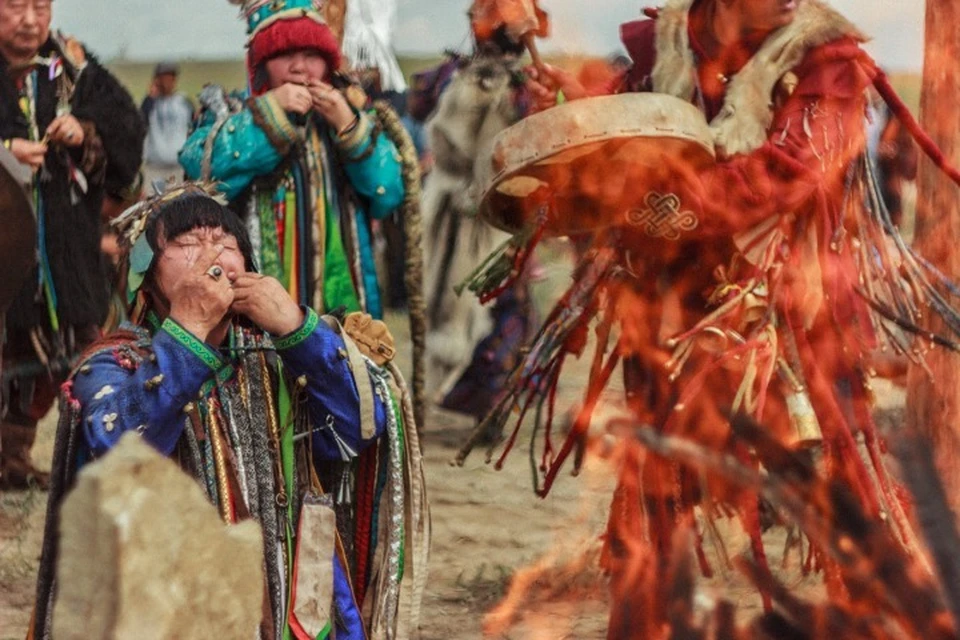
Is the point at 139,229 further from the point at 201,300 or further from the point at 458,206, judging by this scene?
the point at 458,206

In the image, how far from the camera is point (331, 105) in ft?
16.9

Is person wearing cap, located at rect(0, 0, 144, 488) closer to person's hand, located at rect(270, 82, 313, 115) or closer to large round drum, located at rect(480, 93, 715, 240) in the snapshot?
person's hand, located at rect(270, 82, 313, 115)

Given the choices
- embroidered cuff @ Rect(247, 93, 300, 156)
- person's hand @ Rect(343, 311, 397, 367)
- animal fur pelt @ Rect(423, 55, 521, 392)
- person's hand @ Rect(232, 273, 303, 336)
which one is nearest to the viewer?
person's hand @ Rect(232, 273, 303, 336)

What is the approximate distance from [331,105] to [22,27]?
115 centimetres

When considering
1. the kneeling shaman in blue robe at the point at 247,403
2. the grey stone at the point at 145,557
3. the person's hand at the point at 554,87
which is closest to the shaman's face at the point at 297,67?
the person's hand at the point at 554,87

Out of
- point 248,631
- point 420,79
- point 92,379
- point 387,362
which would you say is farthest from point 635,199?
point 420,79

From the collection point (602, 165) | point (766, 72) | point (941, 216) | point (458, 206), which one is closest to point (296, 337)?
point (602, 165)

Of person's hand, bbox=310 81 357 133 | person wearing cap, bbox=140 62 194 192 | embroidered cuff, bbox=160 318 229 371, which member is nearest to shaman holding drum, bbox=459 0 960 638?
embroidered cuff, bbox=160 318 229 371

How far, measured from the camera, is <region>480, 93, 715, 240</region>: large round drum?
3.52 meters

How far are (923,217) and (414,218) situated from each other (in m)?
1.93

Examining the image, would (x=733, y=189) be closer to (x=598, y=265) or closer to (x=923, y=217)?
(x=598, y=265)

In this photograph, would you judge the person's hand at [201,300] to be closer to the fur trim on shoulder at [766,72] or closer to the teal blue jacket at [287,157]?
the fur trim on shoulder at [766,72]

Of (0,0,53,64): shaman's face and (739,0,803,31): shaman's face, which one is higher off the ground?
(739,0,803,31): shaman's face

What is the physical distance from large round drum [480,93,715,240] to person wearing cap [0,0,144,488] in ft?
7.22
